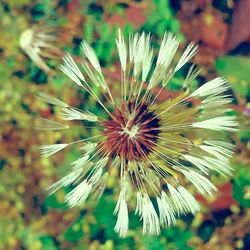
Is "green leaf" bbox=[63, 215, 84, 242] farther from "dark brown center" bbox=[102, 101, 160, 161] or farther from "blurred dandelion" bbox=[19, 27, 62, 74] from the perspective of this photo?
"dark brown center" bbox=[102, 101, 160, 161]

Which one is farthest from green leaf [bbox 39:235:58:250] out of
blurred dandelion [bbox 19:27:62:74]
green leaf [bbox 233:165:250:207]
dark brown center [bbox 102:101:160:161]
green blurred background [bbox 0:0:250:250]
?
dark brown center [bbox 102:101:160:161]

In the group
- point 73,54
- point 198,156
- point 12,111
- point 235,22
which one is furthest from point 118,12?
point 198,156

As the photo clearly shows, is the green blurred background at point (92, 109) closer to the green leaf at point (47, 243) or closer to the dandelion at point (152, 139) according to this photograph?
the green leaf at point (47, 243)

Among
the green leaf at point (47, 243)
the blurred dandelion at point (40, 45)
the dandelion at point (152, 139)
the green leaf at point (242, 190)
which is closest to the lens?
the dandelion at point (152, 139)

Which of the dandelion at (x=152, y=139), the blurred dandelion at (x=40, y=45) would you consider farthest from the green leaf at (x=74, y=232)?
the dandelion at (x=152, y=139)

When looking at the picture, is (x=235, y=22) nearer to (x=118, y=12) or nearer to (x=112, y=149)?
(x=118, y=12)
